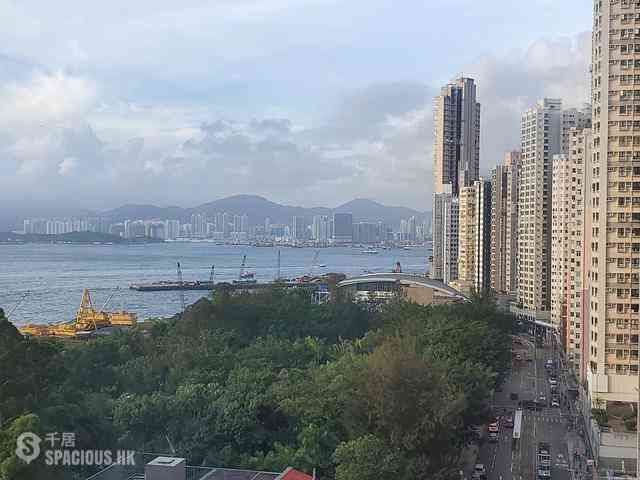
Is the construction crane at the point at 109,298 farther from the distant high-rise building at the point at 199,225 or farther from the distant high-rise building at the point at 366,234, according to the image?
the distant high-rise building at the point at 366,234

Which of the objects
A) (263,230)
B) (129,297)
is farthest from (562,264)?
(263,230)

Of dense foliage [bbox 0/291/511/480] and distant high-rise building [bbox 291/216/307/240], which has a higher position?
distant high-rise building [bbox 291/216/307/240]

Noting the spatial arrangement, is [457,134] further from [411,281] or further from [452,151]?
[411,281]

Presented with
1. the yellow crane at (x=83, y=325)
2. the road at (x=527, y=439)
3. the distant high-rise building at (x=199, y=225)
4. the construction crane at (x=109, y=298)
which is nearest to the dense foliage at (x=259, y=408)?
the road at (x=527, y=439)

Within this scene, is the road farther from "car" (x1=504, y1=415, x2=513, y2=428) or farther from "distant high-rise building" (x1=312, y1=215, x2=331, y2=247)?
"distant high-rise building" (x1=312, y1=215, x2=331, y2=247)

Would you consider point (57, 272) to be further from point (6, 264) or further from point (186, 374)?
point (186, 374)

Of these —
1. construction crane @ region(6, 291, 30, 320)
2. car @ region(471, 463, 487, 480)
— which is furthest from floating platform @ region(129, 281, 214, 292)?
car @ region(471, 463, 487, 480)
